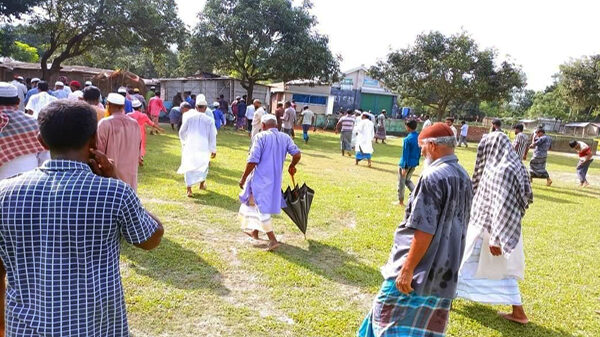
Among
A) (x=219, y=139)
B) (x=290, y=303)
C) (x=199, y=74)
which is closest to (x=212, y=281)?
(x=290, y=303)

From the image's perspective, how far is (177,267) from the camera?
4594 mm

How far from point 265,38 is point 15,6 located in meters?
10.7

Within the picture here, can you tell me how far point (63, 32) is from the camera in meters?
19.8

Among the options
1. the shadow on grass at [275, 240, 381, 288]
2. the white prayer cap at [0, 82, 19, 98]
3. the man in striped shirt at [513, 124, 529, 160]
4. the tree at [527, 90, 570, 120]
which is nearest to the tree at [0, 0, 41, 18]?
the white prayer cap at [0, 82, 19, 98]

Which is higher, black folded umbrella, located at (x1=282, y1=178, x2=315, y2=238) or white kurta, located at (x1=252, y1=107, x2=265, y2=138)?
white kurta, located at (x1=252, y1=107, x2=265, y2=138)

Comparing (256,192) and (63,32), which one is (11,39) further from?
(256,192)

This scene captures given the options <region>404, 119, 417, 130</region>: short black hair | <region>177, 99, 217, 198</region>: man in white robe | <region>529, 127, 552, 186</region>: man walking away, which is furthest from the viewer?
<region>529, 127, 552, 186</region>: man walking away

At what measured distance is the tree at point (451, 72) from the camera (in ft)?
82.0

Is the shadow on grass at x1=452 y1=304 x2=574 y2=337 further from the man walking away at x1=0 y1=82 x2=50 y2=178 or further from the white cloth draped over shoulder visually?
the white cloth draped over shoulder

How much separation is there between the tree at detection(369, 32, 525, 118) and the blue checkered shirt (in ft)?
82.8

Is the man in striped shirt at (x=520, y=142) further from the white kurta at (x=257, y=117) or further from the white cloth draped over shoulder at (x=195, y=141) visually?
the white cloth draped over shoulder at (x=195, y=141)

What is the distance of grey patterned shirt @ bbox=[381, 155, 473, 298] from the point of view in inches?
97.3

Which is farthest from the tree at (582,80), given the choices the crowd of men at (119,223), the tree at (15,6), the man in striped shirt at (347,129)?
the tree at (15,6)

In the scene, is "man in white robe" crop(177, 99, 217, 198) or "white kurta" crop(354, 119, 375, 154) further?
"white kurta" crop(354, 119, 375, 154)
